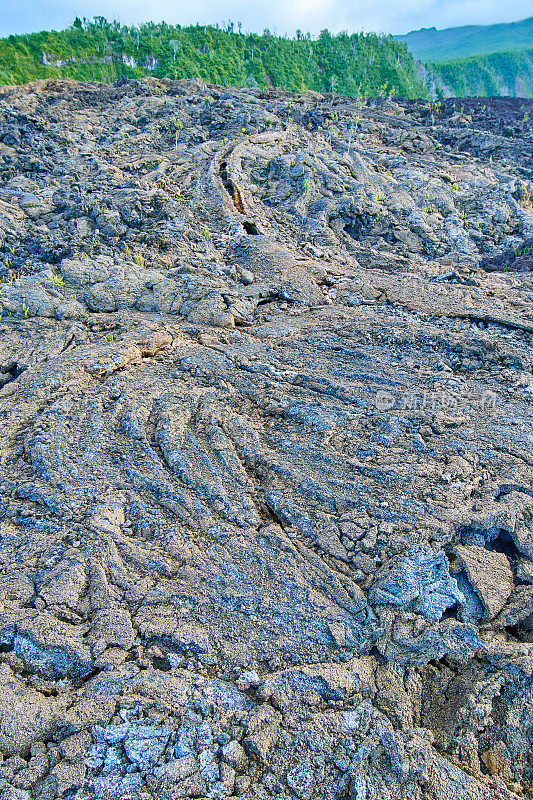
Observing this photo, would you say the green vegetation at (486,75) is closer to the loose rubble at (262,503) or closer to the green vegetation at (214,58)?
the green vegetation at (214,58)

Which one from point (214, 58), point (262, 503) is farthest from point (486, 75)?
point (262, 503)

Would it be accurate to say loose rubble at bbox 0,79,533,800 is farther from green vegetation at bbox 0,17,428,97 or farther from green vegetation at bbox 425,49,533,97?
green vegetation at bbox 425,49,533,97

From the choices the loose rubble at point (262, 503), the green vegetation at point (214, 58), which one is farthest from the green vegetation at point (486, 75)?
the loose rubble at point (262, 503)

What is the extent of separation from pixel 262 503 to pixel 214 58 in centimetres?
3045

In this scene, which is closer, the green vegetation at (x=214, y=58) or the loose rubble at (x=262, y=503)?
the loose rubble at (x=262, y=503)

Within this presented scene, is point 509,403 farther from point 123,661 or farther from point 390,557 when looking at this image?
point 123,661

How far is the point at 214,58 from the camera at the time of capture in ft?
87.1

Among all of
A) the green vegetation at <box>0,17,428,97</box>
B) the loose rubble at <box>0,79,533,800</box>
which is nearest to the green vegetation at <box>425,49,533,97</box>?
the green vegetation at <box>0,17,428,97</box>

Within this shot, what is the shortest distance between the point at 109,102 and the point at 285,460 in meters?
16.6

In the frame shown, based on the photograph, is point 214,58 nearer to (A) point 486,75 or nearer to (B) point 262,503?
(A) point 486,75

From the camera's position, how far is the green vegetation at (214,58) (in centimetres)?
2347

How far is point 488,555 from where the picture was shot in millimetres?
3471

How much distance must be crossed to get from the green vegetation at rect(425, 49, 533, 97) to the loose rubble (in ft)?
117

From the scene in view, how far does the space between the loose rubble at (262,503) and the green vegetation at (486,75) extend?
1399 inches
